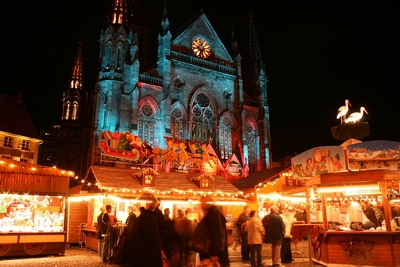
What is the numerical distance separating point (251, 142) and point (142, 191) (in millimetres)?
22855

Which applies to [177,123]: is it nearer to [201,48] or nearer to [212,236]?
[201,48]

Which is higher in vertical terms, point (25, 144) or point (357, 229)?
point (25, 144)

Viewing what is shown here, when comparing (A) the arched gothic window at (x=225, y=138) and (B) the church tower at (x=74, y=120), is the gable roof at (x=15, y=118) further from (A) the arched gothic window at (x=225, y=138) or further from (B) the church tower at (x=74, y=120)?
(A) the arched gothic window at (x=225, y=138)

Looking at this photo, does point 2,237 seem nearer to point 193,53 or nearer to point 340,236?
Result: point 340,236

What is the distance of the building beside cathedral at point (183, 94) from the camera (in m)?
30.7

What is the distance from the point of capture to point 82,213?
17.8 metres

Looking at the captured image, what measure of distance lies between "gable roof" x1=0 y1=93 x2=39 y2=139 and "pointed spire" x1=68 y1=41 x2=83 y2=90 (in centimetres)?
Result: 1546

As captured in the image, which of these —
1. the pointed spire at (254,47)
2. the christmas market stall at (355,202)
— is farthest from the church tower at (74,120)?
the christmas market stall at (355,202)

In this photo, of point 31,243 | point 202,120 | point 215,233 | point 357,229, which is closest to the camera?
point 215,233

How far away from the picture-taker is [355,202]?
38.7ft

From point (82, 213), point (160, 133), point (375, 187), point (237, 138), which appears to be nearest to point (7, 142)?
point (160, 133)

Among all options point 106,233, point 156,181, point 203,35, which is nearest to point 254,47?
point 203,35

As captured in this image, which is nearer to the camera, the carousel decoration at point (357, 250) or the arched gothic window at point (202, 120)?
the carousel decoration at point (357, 250)

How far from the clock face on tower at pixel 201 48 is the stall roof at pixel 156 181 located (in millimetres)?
19383
